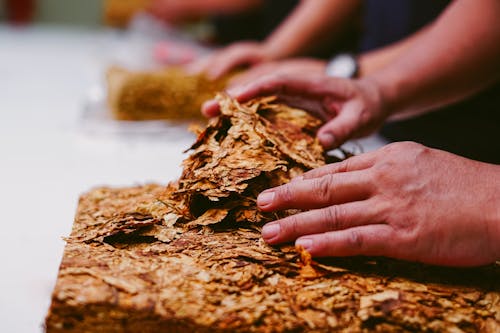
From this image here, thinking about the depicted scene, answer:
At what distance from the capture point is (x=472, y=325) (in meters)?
0.64

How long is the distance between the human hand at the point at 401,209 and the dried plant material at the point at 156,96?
2.96 ft

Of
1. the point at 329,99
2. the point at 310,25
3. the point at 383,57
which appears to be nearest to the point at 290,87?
the point at 329,99

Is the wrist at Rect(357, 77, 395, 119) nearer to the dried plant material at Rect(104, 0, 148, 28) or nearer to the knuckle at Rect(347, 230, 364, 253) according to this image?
the knuckle at Rect(347, 230, 364, 253)

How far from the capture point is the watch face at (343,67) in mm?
1533

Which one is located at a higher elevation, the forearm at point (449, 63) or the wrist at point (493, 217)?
the forearm at point (449, 63)

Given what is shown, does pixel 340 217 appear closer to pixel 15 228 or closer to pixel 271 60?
pixel 15 228

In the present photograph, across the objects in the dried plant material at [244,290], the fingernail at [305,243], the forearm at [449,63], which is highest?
the forearm at [449,63]

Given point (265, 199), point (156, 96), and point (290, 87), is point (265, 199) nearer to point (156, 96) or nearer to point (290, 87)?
point (290, 87)

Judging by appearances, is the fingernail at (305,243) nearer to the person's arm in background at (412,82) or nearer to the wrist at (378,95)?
the person's arm in background at (412,82)

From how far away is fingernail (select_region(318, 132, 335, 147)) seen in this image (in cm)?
99

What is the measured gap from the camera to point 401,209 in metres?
0.70

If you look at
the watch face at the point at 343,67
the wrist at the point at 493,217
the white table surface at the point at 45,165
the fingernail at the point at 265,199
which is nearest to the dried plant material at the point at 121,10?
the white table surface at the point at 45,165

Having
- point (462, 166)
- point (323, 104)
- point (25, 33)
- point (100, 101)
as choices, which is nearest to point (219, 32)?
point (25, 33)

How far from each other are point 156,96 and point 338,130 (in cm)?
71
